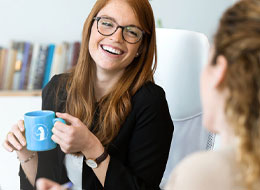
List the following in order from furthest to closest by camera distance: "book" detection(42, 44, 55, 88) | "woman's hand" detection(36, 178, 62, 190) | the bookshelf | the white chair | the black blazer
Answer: "book" detection(42, 44, 55, 88), the bookshelf, the white chair, the black blazer, "woman's hand" detection(36, 178, 62, 190)

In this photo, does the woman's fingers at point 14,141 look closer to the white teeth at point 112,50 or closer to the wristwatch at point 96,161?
the wristwatch at point 96,161

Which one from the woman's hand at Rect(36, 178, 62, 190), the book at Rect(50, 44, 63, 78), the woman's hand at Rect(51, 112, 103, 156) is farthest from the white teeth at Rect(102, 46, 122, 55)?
the book at Rect(50, 44, 63, 78)

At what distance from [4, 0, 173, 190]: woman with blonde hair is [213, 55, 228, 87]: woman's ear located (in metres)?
Answer: 0.63

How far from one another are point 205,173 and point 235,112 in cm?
13

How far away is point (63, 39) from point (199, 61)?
4.47ft

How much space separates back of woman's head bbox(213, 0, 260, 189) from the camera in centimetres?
65

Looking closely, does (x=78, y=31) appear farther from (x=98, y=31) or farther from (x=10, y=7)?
(x=98, y=31)

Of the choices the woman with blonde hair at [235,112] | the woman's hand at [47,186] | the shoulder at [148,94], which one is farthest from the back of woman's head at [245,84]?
the shoulder at [148,94]

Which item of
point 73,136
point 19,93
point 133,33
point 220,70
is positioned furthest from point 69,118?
point 19,93

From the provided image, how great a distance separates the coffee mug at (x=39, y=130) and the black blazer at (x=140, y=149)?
190 millimetres

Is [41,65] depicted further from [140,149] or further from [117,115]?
[140,149]

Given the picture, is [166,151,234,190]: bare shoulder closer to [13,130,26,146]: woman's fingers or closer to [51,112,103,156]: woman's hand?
[51,112,103,156]: woman's hand

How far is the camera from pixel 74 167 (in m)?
1.32

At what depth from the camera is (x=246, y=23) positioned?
2.19 feet
